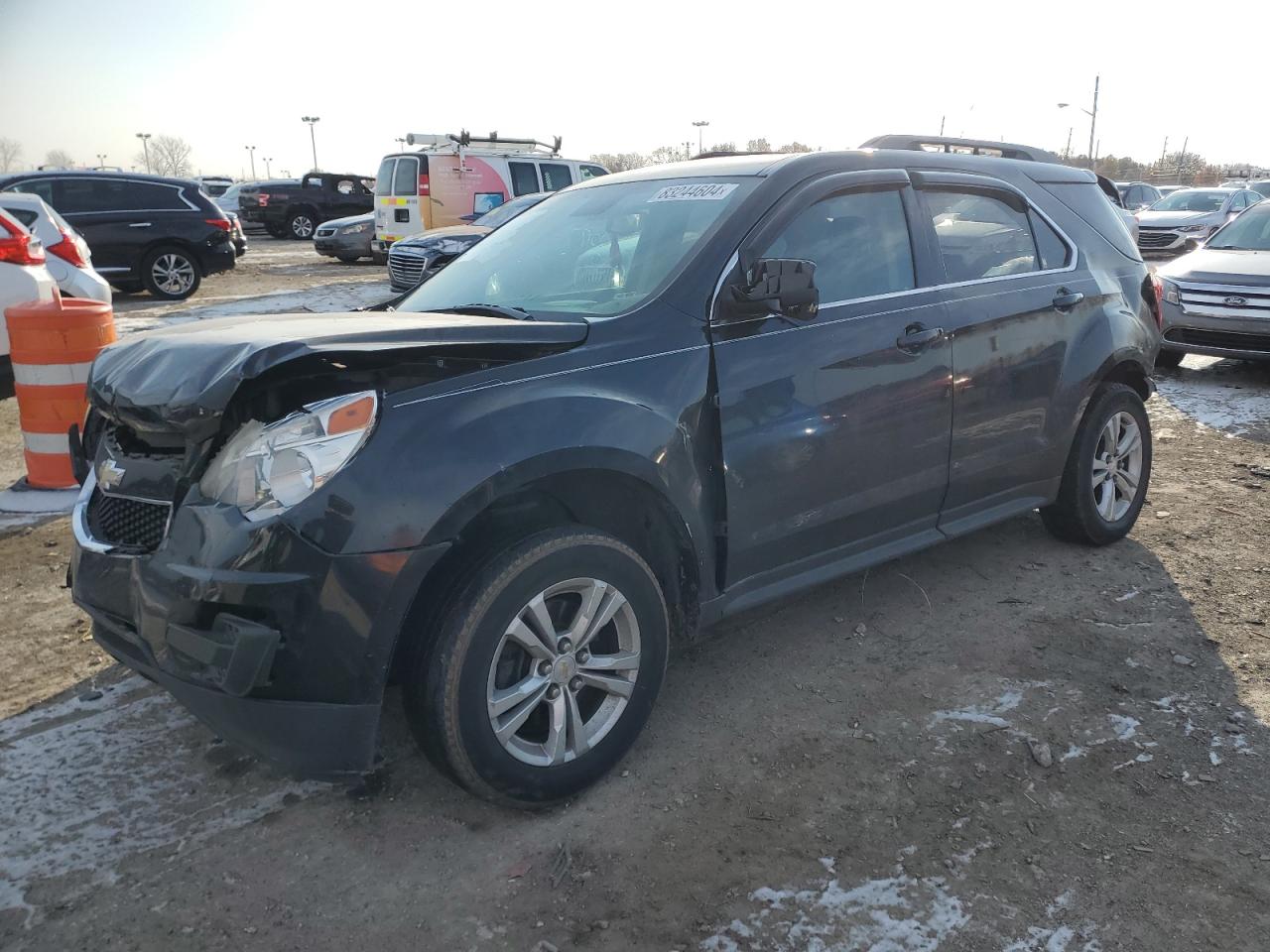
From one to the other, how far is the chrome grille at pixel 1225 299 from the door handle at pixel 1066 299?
18.9 ft

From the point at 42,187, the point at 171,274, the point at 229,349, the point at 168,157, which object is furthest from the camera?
the point at 168,157

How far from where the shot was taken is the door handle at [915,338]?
3.60 metres

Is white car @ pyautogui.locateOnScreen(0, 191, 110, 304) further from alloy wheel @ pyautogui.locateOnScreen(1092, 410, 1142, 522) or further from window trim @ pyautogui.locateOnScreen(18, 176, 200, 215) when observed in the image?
alloy wheel @ pyautogui.locateOnScreen(1092, 410, 1142, 522)

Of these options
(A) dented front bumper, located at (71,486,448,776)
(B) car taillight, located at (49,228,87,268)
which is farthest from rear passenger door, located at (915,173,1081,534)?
(B) car taillight, located at (49,228,87,268)

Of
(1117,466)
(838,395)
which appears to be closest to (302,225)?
(1117,466)

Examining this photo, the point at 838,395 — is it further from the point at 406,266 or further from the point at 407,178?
the point at 407,178

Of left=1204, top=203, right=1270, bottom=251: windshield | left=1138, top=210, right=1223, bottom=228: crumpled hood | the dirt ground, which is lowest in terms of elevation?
the dirt ground

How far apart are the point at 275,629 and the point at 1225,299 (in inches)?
371

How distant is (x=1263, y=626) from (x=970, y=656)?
1.33 metres

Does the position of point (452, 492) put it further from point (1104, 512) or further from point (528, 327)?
point (1104, 512)

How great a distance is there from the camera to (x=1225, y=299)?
9.06 m

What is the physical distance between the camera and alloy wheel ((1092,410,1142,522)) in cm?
472

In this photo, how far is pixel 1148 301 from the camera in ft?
16.0

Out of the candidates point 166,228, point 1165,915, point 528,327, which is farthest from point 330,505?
point 166,228
